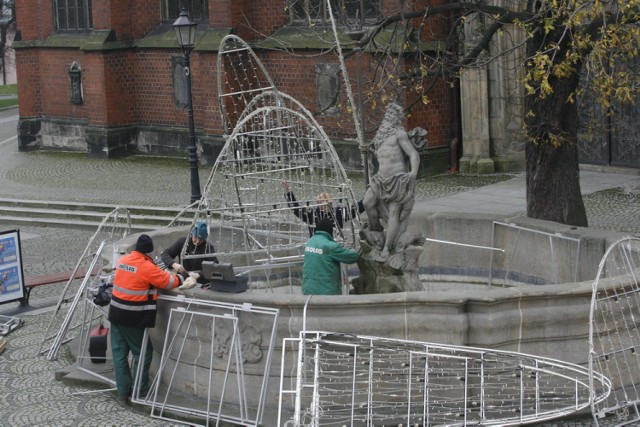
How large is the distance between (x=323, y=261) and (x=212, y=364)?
1.67 m

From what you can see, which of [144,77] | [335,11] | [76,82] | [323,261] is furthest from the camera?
[76,82]

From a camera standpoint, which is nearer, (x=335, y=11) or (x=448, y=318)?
(x=448, y=318)

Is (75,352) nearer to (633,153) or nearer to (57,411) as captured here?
(57,411)

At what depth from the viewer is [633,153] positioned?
25.2 metres

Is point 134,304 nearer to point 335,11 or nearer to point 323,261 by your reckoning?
point 323,261

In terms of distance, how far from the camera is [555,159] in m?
16.6

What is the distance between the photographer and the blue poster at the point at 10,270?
54.7ft

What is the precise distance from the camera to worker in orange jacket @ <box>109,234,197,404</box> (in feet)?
39.5

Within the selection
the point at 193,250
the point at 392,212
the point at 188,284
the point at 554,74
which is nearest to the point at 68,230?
the point at 193,250

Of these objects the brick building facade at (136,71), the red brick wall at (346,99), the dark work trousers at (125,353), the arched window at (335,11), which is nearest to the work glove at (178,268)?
the dark work trousers at (125,353)

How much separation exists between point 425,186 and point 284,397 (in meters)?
14.2

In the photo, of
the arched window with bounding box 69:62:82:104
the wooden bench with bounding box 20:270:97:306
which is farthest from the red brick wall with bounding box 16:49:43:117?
the wooden bench with bounding box 20:270:97:306

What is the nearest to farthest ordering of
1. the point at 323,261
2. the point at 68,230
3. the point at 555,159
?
1. the point at 323,261
2. the point at 555,159
3. the point at 68,230

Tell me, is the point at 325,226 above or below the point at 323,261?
above
